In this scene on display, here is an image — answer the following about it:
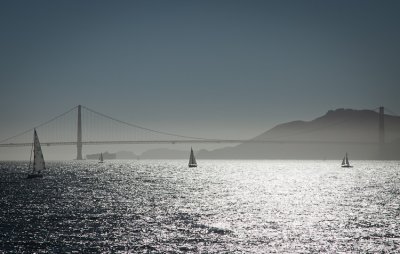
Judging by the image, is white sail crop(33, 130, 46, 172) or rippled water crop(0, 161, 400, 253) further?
white sail crop(33, 130, 46, 172)

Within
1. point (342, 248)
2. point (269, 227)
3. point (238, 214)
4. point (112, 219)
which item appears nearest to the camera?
point (342, 248)

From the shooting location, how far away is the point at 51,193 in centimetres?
8200

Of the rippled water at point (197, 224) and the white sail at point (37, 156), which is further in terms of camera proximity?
the white sail at point (37, 156)

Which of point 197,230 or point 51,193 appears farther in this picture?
point 51,193

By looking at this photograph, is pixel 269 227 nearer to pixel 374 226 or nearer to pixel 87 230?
pixel 374 226

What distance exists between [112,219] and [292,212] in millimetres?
21104

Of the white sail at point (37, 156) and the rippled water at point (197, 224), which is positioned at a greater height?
the white sail at point (37, 156)

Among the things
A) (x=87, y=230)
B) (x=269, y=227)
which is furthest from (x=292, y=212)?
(x=87, y=230)

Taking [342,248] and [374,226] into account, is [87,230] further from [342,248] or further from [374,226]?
[374,226]

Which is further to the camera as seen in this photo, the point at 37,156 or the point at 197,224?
the point at 37,156

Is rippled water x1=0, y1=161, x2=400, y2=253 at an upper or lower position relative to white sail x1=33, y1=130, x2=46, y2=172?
lower

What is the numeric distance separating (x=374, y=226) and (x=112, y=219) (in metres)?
25.6

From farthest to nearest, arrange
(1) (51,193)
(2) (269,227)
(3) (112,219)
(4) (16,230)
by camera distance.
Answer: (1) (51,193), (3) (112,219), (2) (269,227), (4) (16,230)

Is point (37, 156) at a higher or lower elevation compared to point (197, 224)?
higher
